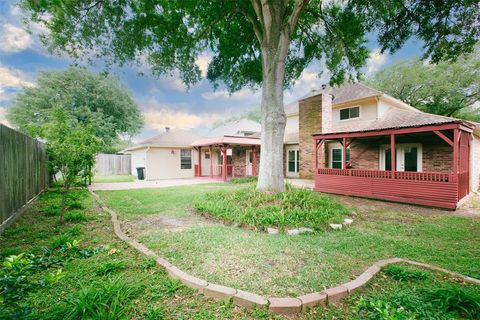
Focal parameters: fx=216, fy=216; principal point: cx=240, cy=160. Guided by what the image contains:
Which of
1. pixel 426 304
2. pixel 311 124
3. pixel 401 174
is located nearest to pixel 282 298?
pixel 426 304

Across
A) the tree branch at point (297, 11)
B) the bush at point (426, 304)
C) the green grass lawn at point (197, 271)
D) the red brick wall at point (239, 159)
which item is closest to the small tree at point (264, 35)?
the tree branch at point (297, 11)

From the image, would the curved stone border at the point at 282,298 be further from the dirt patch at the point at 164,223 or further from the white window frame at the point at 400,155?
the white window frame at the point at 400,155

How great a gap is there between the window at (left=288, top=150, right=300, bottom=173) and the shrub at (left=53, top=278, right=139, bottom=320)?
14.7m

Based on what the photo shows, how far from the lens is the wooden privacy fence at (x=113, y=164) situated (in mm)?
22656

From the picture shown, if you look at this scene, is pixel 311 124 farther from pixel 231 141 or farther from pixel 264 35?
pixel 264 35

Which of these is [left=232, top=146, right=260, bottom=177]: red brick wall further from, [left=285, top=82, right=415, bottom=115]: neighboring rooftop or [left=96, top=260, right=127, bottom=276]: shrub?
[left=96, top=260, right=127, bottom=276]: shrub

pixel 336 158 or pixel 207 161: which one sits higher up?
pixel 336 158

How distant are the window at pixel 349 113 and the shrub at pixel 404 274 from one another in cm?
1269

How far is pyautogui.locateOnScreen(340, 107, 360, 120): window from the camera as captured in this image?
45.3 feet

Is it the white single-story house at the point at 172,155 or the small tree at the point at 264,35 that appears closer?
the small tree at the point at 264,35

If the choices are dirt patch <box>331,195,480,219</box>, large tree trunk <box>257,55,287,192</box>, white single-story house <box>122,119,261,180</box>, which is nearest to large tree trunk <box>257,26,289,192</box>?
large tree trunk <box>257,55,287,192</box>

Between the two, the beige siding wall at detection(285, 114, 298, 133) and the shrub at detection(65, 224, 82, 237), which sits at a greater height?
the beige siding wall at detection(285, 114, 298, 133)

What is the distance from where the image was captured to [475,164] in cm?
1060

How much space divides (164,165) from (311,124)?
11611 millimetres
